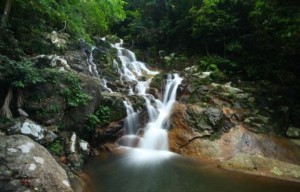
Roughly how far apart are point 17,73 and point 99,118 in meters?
3.36

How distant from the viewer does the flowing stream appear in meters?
7.09

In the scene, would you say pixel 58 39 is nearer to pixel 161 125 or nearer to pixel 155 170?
pixel 161 125

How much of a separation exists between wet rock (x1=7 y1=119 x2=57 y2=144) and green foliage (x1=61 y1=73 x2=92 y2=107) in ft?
4.54

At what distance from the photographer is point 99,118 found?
32.1 feet

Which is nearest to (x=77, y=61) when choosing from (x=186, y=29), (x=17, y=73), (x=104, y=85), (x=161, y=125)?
(x=104, y=85)

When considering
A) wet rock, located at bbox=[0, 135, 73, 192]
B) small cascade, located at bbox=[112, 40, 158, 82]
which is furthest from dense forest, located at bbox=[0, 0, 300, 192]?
small cascade, located at bbox=[112, 40, 158, 82]

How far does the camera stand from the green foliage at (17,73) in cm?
722

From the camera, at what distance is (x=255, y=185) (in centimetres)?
744

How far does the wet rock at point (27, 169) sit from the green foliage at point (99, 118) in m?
3.18

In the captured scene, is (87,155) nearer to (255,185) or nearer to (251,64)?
(255,185)

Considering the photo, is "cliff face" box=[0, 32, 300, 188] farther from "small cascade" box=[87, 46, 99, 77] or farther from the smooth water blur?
"small cascade" box=[87, 46, 99, 77]

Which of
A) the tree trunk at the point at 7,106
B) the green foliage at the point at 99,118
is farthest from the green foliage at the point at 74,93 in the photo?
the tree trunk at the point at 7,106

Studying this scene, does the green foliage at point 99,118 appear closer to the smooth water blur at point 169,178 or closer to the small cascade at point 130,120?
the small cascade at point 130,120

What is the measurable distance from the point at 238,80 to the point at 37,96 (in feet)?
31.6
